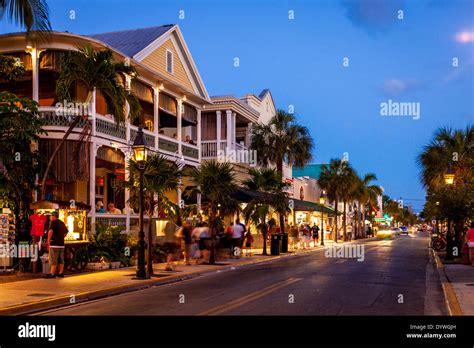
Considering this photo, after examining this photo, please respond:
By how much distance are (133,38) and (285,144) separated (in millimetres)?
12543

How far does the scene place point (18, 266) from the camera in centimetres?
1789

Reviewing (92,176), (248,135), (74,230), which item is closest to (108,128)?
(92,176)

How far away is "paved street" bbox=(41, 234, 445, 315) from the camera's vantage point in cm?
1123

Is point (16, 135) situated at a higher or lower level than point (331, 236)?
higher

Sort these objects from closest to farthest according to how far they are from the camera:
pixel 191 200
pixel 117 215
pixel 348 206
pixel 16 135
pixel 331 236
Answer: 1. pixel 16 135
2. pixel 117 215
3. pixel 191 200
4. pixel 331 236
5. pixel 348 206

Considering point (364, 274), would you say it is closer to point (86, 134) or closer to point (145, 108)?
point (86, 134)

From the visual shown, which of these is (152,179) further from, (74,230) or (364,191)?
(364,191)

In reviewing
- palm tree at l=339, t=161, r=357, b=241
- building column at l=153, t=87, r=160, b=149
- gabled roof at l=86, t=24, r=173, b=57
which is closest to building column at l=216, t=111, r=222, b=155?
gabled roof at l=86, t=24, r=173, b=57

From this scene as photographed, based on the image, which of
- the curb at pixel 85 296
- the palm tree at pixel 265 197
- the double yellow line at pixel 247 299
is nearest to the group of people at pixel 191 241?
the curb at pixel 85 296

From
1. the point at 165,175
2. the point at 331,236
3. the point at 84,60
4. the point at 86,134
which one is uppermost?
the point at 84,60

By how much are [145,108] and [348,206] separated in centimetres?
5893

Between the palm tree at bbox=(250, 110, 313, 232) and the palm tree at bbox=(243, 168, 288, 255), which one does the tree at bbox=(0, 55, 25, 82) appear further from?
the palm tree at bbox=(250, 110, 313, 232)
